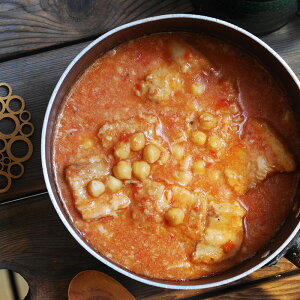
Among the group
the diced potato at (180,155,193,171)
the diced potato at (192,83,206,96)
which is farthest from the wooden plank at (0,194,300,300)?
the diced potato at (192,83,206,96)

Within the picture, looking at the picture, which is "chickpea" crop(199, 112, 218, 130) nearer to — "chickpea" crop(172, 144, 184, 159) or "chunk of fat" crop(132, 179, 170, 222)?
"chickpea" crop(172, 144, 184, 159)

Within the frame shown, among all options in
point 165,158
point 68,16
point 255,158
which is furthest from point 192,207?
point 68,16

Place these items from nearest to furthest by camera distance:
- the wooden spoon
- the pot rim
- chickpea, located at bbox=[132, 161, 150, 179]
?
1. the pot rim
2. chickpea, located at bbox=[132, 161, 150, 179]
3. the wooden spoon

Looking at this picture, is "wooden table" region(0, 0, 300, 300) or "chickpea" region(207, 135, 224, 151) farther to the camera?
"wooden table" region(0, 0, 300, 300)

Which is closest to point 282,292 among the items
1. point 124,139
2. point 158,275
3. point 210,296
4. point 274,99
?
point 210,296

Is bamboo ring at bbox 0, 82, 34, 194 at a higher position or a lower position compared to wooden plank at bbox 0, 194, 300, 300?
higher
